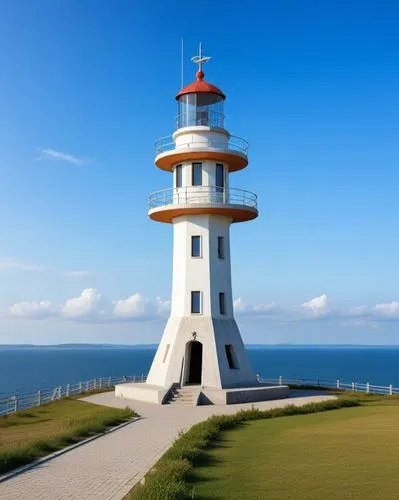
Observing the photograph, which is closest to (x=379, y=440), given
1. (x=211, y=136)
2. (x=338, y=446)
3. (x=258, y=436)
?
(x=338, y=446)

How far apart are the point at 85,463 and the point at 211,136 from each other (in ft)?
66.3

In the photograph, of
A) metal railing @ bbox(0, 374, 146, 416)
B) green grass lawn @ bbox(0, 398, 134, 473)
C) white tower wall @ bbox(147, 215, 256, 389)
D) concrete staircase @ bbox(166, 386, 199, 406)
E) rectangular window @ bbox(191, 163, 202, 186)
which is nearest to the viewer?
green grass lawn @ bbox(0, 398, 134, 473)

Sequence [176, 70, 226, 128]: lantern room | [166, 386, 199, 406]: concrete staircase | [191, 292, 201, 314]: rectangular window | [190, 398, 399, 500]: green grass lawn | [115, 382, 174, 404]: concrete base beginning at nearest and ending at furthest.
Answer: [190, 398, 399, 500]: green grass lawn
[166, 386, 199, 406]: concrete staircase
[115, 382, 174, 404]: concrete base
[191, 292, 201, 314]: rectangular window
[176, 70, 226, 128]: lantern room

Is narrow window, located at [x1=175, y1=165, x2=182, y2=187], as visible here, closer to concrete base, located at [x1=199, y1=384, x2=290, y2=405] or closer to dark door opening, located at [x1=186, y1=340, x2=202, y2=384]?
dark door opening, located at [x1=186, y1=340, x2=202, y2=384]

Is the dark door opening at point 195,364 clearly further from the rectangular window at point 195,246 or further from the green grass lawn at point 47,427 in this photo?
the green grass lawn at point 47,427

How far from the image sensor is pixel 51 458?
14008 mm

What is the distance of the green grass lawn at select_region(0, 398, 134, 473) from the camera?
1390 cm

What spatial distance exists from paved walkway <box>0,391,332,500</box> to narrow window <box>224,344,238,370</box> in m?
8.17

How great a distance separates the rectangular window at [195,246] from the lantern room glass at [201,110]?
230 inches

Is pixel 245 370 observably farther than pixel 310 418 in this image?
Yes

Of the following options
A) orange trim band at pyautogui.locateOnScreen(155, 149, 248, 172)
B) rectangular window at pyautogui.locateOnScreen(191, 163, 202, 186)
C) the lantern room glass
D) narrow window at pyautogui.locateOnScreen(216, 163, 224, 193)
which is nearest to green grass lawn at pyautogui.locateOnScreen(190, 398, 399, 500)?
narrow window at pyautogui.locateOnScreen(216, 163, 224, 193)

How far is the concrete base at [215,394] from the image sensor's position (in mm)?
26344

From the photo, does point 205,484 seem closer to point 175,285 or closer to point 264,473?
point 264,473

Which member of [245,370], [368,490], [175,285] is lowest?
[368,490]
